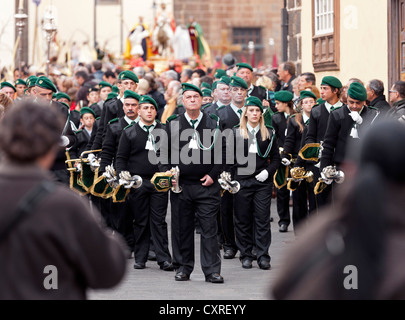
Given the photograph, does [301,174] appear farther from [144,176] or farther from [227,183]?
[144,176]

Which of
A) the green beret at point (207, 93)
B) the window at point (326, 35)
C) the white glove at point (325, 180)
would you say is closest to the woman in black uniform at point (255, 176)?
the white glove at point (325, 180)

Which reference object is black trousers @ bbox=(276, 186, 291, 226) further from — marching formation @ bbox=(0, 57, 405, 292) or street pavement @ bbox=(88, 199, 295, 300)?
street pavement @ bbox=(88, 199, 295, 300)

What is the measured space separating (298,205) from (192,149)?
11.0 feet

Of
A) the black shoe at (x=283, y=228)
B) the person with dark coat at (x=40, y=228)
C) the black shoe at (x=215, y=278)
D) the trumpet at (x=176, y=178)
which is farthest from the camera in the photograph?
the black shoe at (x=283, y=228)

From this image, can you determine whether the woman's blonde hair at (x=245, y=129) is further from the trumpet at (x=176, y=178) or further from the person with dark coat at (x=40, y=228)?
the person with dark coat at (x=40, y=228)

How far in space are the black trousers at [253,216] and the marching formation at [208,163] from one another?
10mm

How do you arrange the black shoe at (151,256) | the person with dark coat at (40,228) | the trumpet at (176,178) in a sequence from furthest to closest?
the black shoe at (151,256) → the trumpet at (176,178) → the person with dark coat at (40,228)

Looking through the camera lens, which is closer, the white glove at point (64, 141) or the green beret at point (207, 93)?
the white glove at point (64, 141)

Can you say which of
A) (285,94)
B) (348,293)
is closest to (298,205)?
(285,94)

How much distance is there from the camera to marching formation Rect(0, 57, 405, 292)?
9703mm

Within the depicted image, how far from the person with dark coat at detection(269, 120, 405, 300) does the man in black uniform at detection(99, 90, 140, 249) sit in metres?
7.52

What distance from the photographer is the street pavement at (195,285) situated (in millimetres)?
8641

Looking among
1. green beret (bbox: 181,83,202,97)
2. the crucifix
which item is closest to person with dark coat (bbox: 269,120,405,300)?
green beret (bbox: 181,83,202,97)
